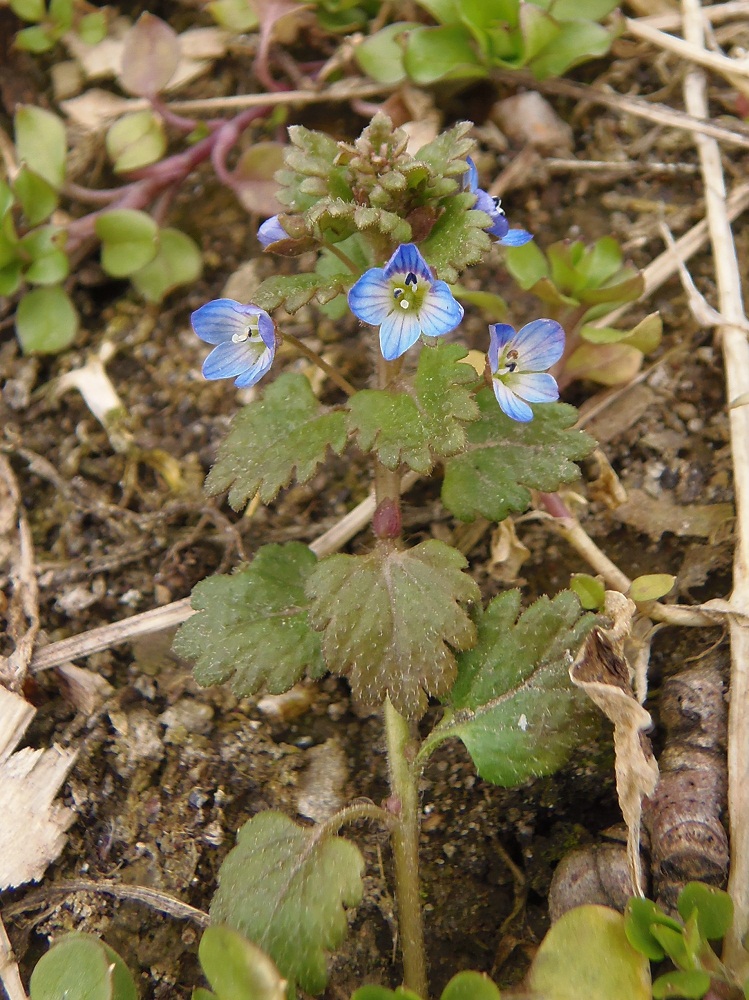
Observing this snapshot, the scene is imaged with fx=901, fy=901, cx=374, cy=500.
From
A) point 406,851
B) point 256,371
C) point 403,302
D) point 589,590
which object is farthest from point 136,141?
A: point 406,851

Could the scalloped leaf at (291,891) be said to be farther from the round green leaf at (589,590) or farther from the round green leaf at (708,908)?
the round green leaf at (589,590)

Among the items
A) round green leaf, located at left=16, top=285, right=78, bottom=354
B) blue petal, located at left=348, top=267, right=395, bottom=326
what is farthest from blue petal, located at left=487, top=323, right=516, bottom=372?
round green leaf, located at left=16, top=285, right=78, bottom=354

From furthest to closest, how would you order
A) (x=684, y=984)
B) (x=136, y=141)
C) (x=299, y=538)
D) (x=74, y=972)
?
(x=136, y=141) → (x=299, y=538) → (x=74, y=972) → (x=684, y=984)

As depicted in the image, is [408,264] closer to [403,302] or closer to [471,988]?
[403,302]

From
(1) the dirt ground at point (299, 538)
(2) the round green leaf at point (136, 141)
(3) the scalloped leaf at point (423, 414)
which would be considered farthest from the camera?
(2) the round green leaf at point (136, 141)

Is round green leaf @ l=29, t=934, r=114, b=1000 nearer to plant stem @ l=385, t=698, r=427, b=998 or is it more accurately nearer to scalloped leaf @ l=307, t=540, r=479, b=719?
plant stem @ l=385, t=698, r=427, b=998

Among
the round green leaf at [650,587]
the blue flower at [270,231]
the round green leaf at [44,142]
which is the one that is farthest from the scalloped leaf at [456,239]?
the round green leaf at [44,142]
